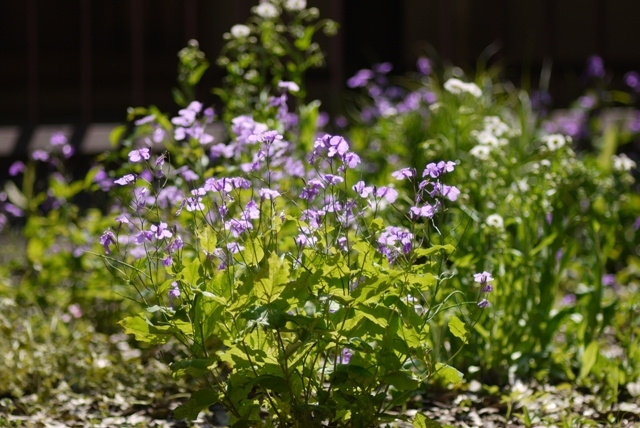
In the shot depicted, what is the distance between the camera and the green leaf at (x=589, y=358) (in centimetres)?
321

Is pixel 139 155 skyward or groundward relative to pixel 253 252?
skyward

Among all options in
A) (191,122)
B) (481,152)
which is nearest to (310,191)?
(191,122)

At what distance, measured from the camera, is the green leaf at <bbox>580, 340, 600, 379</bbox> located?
10.5 feet

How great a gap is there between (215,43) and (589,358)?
178 inches

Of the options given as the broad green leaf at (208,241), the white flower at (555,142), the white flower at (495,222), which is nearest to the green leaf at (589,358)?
the white flower at (495,222)

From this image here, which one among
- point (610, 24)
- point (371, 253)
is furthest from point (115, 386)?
point (610, 24)

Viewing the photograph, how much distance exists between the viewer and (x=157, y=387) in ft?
10.6

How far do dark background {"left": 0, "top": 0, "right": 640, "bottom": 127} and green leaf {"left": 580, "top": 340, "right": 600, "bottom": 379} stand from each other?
127 inches

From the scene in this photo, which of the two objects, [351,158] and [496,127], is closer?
[351,158]

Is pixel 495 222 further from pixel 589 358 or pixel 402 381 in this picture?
pixel 402 381

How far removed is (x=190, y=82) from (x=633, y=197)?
7.90 feet

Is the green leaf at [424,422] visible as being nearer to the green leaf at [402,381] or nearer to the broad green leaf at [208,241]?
the green leaf at [402,381]

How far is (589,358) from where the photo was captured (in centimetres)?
321

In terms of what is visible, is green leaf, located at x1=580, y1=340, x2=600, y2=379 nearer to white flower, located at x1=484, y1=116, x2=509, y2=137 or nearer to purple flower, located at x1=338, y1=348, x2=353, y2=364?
white flower, located at x1=484, y1=116, x2=509, y2=137
